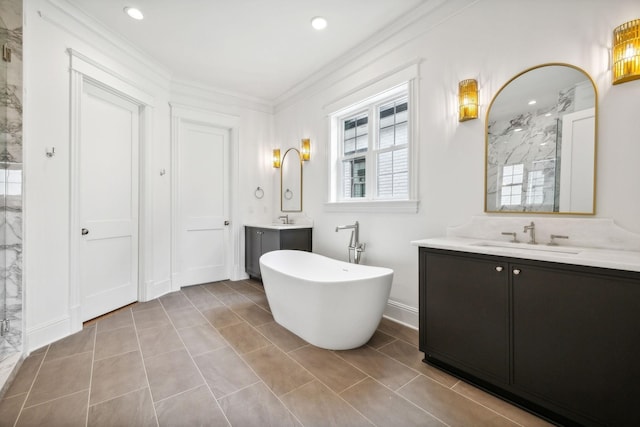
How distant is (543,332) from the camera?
4.73 ft

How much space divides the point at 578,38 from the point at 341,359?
261cm

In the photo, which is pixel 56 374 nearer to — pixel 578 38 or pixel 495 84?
pixel 495 84

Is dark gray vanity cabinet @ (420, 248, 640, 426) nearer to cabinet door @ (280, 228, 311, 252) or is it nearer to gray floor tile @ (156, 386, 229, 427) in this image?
gray floor tile @ (156, 386, 229, 427)

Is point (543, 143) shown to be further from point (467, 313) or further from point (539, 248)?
point (467, 313)

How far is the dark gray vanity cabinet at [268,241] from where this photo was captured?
3.65m

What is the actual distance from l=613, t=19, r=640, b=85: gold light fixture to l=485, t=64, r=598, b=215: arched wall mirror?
5.3 inches

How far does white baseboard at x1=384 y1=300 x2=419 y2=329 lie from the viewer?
2584 millimetres

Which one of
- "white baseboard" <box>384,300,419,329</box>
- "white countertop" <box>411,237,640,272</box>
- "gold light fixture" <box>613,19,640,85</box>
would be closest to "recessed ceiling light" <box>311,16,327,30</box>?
"gold light fixture" <box>613,19,640,85</box>

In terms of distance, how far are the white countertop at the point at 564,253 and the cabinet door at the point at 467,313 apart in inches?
2.7

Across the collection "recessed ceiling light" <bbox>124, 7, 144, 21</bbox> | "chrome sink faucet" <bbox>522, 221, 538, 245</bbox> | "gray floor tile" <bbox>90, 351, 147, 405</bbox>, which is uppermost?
"recessed ceiling light" <bbox>124, 7, 144, 21</bbox>

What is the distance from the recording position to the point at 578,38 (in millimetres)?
1723

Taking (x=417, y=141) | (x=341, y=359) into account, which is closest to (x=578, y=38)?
(x=417, y=141)

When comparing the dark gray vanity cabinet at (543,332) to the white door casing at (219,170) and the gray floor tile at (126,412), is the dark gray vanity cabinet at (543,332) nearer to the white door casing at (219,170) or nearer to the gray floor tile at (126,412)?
the gray floor tile at (126,412)

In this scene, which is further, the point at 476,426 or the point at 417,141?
the point at 417,141
